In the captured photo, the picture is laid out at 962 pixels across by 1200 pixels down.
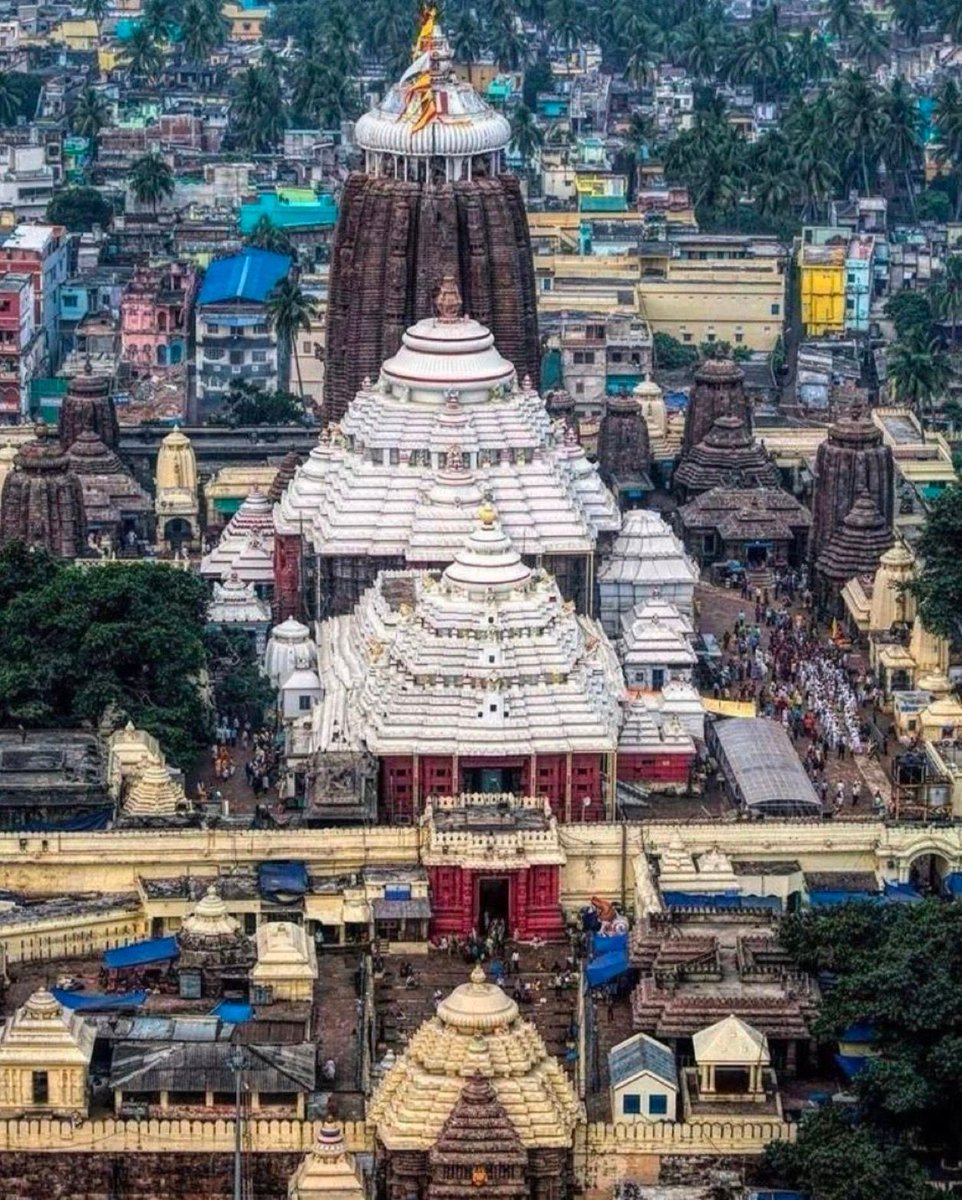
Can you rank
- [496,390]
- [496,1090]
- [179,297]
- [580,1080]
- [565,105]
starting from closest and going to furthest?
[496,1090], [580,1080], [496,390], [179,297], [565,105]

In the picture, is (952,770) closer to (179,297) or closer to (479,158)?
(479,158)

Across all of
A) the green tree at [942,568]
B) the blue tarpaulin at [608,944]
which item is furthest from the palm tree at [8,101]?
the blue tarpaulin at [608,944]

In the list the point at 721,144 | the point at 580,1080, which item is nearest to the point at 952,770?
the point at 580,1080

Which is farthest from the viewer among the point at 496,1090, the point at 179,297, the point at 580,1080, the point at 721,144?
the point at 721,144

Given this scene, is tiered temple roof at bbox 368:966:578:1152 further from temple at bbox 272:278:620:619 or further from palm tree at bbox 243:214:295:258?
palm tree at bbox 243:214:295:258

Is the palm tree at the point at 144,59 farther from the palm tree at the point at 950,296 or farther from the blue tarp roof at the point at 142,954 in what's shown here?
the blue tarp roof at the point at 142,954

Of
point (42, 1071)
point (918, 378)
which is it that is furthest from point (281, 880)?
point (918, 378)

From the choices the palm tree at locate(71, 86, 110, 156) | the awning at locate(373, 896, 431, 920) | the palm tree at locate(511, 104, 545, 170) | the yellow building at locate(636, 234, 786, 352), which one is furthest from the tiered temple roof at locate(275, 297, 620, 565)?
the palm tree at locate(71, 86, 110, 156)
